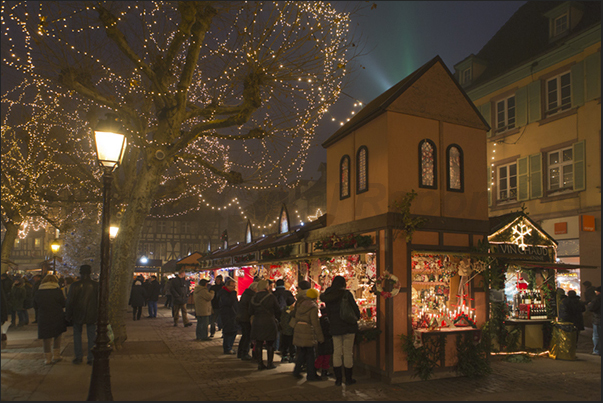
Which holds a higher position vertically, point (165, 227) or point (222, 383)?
point (165, 227)

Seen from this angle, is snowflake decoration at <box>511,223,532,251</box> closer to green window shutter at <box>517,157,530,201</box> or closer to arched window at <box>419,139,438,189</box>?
arched window at <box>419,139,438,189</box>

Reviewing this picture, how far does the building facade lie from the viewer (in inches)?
670

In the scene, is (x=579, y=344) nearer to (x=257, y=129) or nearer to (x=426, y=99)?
(x=426, y=99)

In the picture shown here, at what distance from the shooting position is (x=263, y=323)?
9.52 metres

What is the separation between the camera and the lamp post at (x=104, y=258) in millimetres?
6625

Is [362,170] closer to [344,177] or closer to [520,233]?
[344,177]

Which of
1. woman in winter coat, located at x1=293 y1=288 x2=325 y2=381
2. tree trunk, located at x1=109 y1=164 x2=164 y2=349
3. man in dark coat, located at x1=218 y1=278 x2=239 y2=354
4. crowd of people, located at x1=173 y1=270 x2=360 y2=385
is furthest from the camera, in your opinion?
tree trunk, located at x1=109 y1=164 x2=164 y2=349

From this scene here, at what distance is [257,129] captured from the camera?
1184 centimetres

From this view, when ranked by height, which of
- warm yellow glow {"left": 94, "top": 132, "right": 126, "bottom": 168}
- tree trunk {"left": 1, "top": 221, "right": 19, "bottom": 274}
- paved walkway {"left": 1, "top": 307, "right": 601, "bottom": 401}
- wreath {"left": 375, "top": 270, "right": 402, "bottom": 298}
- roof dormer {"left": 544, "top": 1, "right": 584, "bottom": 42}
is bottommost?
paved walkway {"left": 1, "top": 307, "right": 601, "bottom": 401}

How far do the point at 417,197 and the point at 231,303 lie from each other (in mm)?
5159

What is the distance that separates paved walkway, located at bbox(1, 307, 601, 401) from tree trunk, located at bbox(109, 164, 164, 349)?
0.99 meters

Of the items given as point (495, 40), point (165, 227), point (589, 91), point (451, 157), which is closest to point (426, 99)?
point (451, 157)

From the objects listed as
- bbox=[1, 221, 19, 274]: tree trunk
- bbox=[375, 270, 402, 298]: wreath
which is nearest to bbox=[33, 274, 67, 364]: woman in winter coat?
bbox=[375, 270, 402, 298]: wreath

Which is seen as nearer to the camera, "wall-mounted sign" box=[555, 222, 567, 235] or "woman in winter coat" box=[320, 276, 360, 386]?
"woman in winter coat" box=[320, 276, 360, 386]
